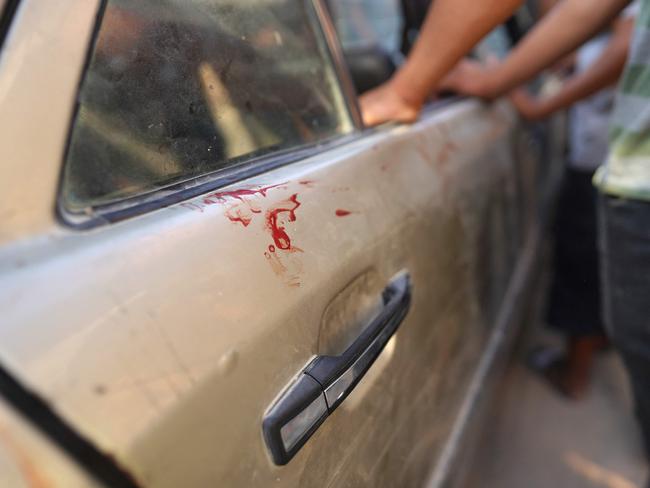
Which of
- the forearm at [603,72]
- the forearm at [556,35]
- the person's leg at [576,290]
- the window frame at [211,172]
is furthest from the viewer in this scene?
the person's leg at [576,290]

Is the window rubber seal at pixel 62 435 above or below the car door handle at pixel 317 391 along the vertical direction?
above

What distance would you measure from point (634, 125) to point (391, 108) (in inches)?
22.4

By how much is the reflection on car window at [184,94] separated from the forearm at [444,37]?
0.34m

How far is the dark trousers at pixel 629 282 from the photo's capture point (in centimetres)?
119

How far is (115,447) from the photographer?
1.51 feet

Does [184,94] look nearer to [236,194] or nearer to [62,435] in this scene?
[236,194]

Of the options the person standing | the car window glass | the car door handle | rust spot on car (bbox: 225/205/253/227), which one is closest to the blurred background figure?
the car window glass

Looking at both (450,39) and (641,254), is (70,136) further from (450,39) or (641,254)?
(641,254)

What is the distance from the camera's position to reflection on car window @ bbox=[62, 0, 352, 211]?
0.61 m

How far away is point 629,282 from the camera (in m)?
1.26

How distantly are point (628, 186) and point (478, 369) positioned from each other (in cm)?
70

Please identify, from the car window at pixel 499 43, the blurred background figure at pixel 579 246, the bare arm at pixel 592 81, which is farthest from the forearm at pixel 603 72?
the car window at pixel 499 43

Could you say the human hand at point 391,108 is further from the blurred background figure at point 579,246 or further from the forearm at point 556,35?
the blurred background figure at point 579,246

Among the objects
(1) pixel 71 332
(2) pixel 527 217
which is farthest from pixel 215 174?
(2) pixel 527 217
